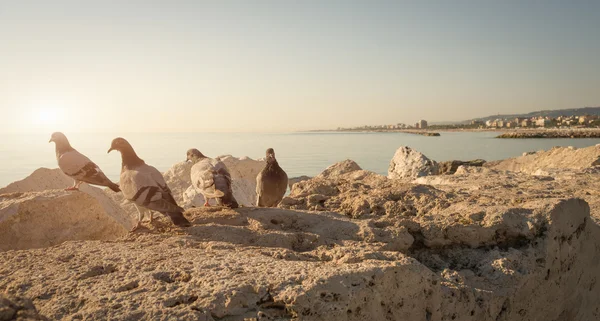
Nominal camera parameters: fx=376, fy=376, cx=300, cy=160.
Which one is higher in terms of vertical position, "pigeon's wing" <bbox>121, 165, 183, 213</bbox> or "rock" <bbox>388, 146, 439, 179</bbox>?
"pigeon's wing" <bbox>121, 165, 183, 213</bbox>

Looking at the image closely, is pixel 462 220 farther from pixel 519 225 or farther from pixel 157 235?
pixel 157 235

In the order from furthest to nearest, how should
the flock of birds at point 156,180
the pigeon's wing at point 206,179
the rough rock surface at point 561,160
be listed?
the rough rock surface at point 561,160, the pigeon's wing at point 206,179, the flock of birds at point 156,180

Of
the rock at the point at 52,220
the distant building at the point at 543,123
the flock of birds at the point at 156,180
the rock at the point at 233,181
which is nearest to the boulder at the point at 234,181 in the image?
the rock at the point at 233,181

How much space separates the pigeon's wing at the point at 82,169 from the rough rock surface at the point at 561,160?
10.9 metres

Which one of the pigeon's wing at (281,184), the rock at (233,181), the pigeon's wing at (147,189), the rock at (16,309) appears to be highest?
the pigeon's wing at (147,189)

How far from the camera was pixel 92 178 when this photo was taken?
20.2ft

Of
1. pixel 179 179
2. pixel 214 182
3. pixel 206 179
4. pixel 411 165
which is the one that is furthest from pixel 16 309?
pixel 411 165

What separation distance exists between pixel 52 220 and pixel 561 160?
15554 millimetres

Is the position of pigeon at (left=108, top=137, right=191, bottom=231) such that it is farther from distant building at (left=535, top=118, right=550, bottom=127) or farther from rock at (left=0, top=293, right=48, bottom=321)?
distant building at (left=535, top=118, right=550, bottom=127)

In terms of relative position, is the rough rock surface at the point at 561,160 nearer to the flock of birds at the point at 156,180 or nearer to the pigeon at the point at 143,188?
the flock of birds at the point at 156,180

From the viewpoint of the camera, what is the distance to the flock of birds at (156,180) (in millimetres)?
4223

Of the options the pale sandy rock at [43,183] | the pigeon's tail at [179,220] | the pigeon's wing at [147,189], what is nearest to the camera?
the pigeon's tail at [179,220]


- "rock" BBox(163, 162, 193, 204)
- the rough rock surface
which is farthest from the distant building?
"rock" BBox(163, 162, 193, 204)

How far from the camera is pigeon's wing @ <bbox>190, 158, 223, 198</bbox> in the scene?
5.06m
